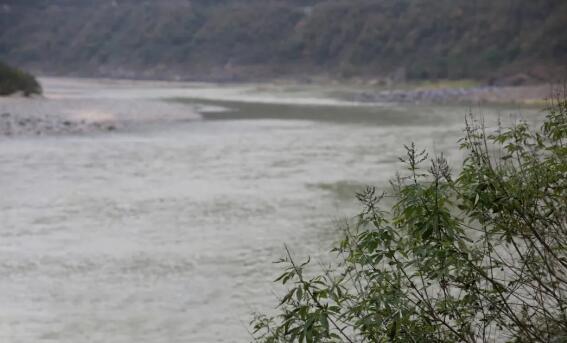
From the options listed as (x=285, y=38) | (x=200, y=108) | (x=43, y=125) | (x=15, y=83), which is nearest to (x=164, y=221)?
(x=43, y=125)

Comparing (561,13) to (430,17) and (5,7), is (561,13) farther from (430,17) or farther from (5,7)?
(5,7)

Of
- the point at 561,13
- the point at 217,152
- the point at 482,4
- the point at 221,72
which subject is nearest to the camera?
the point at 217,152

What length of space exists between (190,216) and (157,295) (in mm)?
4033

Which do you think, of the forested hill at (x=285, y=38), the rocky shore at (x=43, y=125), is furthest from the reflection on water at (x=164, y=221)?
the forested hill at (x=285, y=38)

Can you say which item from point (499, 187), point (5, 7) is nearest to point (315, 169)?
point (499, 187)

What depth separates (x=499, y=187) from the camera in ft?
13.8

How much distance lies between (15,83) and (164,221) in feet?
86.6

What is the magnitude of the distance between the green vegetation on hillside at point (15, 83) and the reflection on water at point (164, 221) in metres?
12.9

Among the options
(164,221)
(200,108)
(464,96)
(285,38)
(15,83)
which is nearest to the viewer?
(164,221)

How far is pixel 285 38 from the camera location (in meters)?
83.2

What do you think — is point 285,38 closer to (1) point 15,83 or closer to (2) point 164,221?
(1) point 15,83

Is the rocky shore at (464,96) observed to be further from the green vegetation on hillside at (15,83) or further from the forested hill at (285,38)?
the green vegetation on hillside at (15,83)

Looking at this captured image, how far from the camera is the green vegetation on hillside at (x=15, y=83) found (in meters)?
34.4

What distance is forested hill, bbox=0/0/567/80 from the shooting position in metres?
59.4
